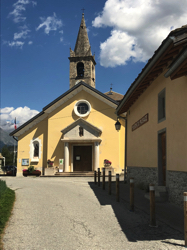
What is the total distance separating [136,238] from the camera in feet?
16.4

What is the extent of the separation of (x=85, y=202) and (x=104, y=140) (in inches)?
645

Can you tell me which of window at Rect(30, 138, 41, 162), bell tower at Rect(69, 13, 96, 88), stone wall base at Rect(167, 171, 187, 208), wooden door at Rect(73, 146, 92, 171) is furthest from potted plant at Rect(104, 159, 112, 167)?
bell tower at Rect(69, 13, 96, 88)

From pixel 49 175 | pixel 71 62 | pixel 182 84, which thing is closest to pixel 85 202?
pixel 182 84

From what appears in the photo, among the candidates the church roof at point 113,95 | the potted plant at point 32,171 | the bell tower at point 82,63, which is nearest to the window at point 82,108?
the potted plant at point 32,171

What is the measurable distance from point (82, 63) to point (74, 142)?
17742 mm

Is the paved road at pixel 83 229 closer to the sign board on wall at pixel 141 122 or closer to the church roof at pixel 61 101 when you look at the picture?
the sign board on wall at pixel 141 122

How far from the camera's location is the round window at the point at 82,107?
26.0m

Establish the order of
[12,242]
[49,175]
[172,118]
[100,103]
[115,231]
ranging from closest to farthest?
[12,242] → [115,231] → [172,118] → [49,175] → [100,103]

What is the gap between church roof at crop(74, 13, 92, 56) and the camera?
39775 mm

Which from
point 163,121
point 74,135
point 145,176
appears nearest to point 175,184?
point 163,121

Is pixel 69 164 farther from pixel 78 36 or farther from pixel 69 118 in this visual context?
pixel 78 36

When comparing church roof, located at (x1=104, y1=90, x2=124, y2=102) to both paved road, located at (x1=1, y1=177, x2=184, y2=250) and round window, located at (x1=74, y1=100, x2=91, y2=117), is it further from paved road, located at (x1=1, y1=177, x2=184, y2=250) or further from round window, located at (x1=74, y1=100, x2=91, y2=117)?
paved road, located at (x1=1, y1=177, x2=184, y2=250)

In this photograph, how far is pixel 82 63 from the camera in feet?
129

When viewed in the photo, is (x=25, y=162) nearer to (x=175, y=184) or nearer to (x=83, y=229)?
(x=175, y=184)
